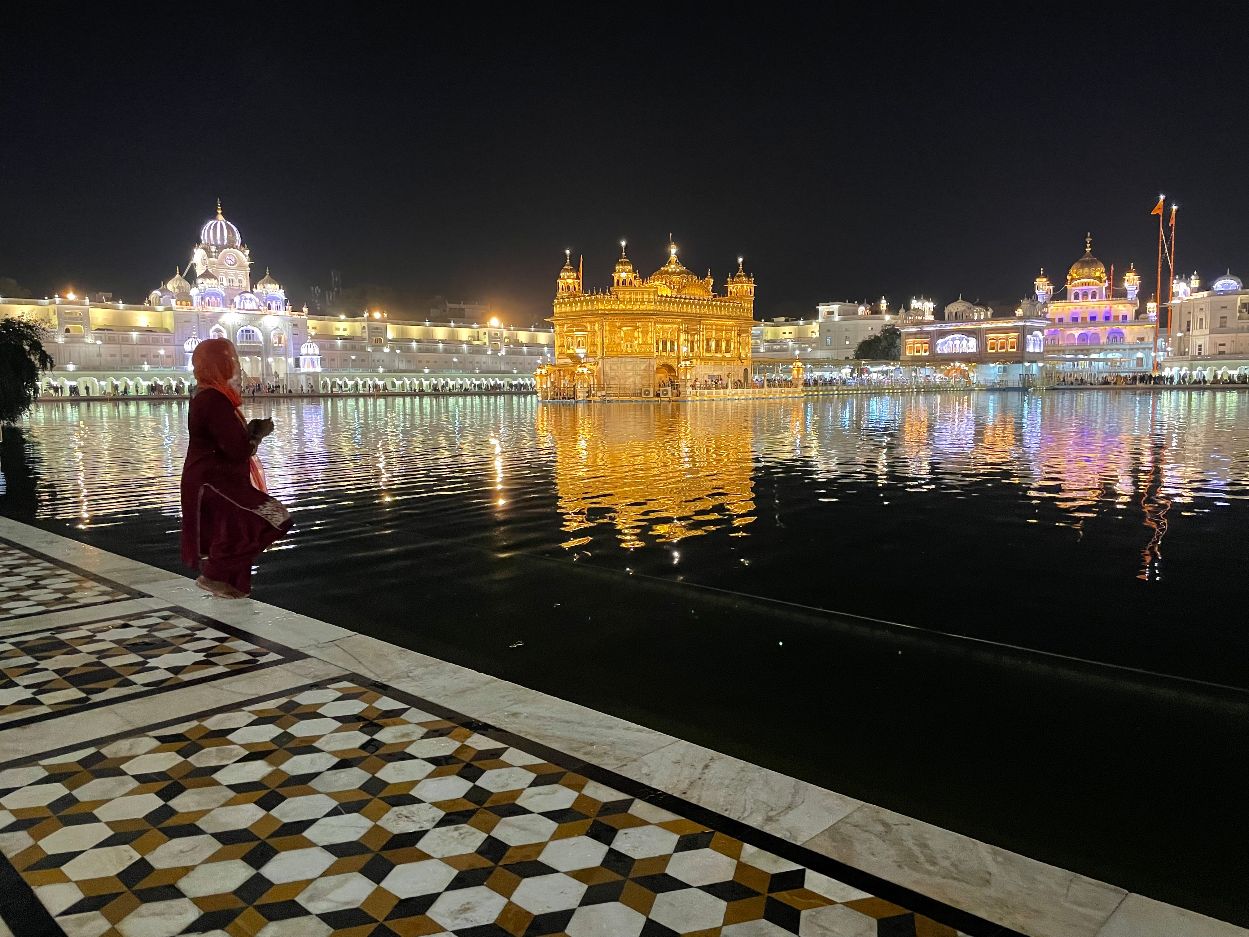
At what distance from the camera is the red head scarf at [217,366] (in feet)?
17.5

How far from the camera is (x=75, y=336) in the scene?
6681 cm

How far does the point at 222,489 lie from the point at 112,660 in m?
1.23

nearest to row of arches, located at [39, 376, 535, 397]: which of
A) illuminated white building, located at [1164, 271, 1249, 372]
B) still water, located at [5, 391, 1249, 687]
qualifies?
still water, located at [5, 391, 1249, 687]

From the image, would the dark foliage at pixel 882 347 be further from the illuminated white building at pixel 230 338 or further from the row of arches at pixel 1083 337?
the illuminated white building at pixel 230 338

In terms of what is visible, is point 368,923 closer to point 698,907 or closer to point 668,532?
point 698,907

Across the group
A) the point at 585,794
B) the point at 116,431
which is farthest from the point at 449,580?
the point at 116,431

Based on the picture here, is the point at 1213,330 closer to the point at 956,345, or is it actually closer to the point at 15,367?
the point at 956,345

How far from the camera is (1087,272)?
88.0 metres

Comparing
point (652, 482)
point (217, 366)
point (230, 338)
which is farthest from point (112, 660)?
point (230, 338)

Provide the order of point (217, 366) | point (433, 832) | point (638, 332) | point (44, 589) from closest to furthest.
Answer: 1. point (433, 832)
2. point (217, 366)
3. point (44, 589)
4. point (638, 332)

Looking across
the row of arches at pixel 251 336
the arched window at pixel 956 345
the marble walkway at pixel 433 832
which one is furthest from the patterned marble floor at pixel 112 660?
the arched window at pixel 956 345

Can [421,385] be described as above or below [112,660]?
above

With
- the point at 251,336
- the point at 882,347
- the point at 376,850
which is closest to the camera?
the point at 376,850

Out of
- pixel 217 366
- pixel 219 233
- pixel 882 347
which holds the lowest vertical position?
pixel 217 366
